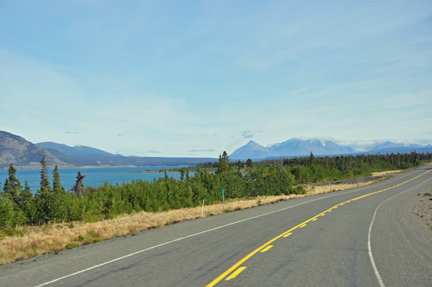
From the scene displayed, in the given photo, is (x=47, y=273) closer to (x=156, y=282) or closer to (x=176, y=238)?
(x=156, y=282)

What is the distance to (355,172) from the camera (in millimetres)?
146500

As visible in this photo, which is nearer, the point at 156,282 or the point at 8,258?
the point at 156,282

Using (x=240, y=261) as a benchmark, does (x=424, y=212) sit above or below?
below

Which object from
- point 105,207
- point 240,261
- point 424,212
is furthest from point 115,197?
point 424,212

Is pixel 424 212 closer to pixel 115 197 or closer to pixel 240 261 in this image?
pixel 240 261

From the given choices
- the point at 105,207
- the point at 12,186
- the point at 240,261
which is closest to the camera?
the point at 240,261

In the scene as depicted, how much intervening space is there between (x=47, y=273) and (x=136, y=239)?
5126mm

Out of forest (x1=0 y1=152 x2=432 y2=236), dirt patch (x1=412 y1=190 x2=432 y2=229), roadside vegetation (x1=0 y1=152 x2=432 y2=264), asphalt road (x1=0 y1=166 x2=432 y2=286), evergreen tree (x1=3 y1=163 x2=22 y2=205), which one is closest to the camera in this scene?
asphalt road (x1=0 y1=166 x2=432 y2=286)

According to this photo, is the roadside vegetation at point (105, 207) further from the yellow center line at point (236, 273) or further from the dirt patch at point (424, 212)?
the dirt patch at point (424, 212)

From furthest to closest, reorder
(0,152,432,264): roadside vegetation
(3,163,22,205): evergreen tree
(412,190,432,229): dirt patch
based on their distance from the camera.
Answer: (3,163,22,205): evergreen tree → (412,190,432,229): dirt patch → (0,152,432,264): roadside vegetation

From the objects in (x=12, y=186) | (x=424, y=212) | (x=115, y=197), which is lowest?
(x=424, y=212)

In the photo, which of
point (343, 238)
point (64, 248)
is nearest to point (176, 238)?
point (64, 248)

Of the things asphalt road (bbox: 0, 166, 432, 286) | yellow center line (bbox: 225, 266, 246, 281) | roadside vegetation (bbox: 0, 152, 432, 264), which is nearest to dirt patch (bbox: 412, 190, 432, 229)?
asphalt road (bbox: 0, 166, 432, 286)

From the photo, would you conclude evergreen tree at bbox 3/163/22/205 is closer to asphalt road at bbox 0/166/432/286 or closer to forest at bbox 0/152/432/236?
forest at bbox 0/152/432/236
